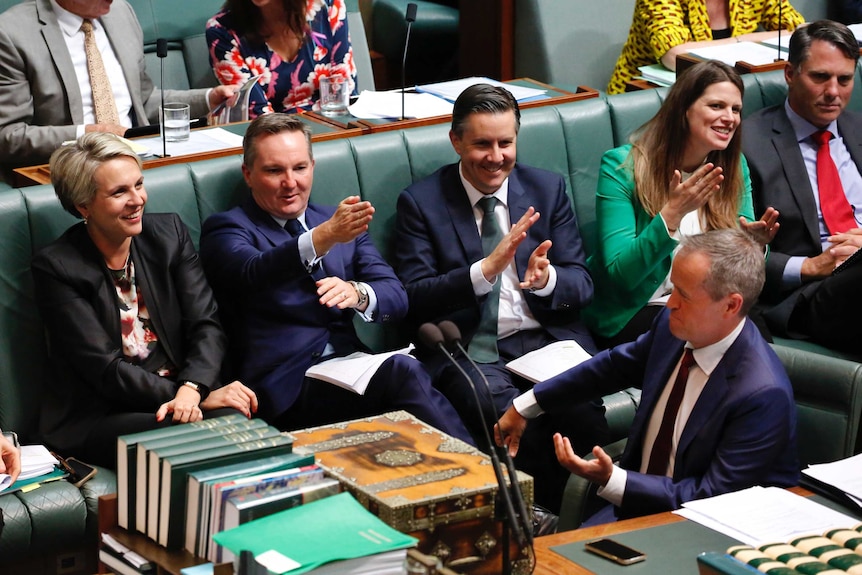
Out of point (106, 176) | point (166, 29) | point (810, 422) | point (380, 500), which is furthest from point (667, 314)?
point (166, 29)

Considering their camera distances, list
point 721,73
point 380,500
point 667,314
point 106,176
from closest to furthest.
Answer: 1. point 380,500
2. point 667,314
3. point 106,176
4. point 721,73

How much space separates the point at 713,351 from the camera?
8.90 ft

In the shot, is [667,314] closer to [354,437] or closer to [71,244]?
[354,437]

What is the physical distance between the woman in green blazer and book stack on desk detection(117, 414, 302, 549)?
176 centimetres

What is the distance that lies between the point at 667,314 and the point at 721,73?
4.14 ft

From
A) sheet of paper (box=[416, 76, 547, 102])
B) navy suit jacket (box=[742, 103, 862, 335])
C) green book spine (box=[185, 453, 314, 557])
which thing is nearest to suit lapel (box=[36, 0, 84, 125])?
sheet of paper (box=[416, 76, 547, 102])

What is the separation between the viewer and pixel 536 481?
3438 mm

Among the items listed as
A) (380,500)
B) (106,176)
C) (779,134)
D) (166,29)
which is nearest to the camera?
(380,500)

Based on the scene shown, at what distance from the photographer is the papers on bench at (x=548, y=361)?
3.44 meters

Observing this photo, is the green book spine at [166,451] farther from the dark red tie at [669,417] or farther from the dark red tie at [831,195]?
the dark red tie at [831,195]

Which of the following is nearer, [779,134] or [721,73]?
[721,73]

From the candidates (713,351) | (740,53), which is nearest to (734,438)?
(713,351)

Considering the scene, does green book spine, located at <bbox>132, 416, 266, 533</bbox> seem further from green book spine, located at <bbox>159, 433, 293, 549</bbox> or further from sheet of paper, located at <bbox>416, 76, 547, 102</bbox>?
sheet of paper, located at <bbox>416, 76, 547, 102</bbox>

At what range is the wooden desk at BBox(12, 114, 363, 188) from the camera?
3484 mm
